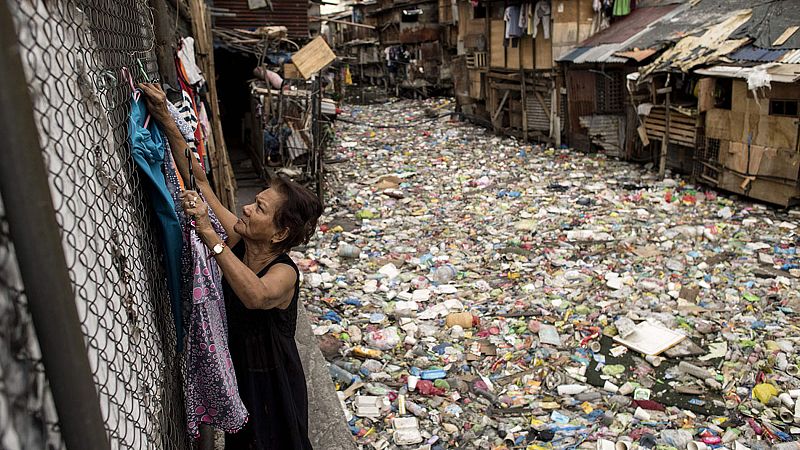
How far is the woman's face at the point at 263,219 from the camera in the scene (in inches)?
92.3

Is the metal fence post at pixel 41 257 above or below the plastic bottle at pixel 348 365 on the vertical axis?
above

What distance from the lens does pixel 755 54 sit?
9188 mm

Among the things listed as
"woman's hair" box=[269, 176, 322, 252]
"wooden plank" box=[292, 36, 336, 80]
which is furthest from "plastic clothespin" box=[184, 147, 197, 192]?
"wooden plank" box=[292, 36, 336, 80]

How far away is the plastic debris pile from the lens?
438cm

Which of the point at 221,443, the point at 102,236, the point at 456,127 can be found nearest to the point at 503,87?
the point at 456,127

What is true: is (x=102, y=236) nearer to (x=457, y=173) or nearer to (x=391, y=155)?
(x=457, y=173)

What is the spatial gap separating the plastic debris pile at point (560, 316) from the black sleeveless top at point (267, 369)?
1759 mm

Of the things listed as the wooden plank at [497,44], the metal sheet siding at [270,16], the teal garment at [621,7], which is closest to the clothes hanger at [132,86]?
the metal sheet siding at [270,16]

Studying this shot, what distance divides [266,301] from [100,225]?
72cm

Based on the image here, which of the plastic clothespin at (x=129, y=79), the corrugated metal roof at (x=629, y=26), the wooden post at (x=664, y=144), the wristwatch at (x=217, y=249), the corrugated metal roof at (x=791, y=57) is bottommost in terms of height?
the wooden post at (x=664, y=144)

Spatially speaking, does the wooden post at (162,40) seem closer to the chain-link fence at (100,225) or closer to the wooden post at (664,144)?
the chain-link fence at (100,225)

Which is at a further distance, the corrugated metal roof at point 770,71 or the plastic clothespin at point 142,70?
the corrugated metal roof at point 770,71

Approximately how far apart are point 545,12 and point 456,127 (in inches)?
201

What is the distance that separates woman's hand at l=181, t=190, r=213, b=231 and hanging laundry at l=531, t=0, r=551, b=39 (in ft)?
48.6
